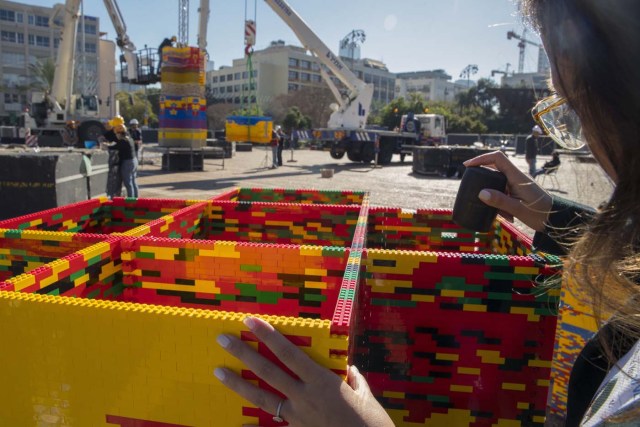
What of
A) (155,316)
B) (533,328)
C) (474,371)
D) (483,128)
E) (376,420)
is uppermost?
(483,128)

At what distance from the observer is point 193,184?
38.7 feet

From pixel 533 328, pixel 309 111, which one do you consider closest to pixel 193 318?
pixel 533 328

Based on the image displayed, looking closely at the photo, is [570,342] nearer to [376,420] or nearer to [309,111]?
[376,420]

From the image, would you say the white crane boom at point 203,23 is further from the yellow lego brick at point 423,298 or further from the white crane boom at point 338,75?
the yellow lego brick at point 423,298

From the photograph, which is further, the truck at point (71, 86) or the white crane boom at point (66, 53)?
the truck at point (71, 86)

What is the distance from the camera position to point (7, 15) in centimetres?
5772

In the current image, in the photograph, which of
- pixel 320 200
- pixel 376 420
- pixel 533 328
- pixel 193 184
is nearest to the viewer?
pixel 376 420

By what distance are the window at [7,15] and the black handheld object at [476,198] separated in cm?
7398

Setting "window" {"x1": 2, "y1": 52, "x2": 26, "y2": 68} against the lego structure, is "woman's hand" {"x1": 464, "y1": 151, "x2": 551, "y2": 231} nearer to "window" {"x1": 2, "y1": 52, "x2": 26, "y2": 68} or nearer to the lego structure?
the lego structure

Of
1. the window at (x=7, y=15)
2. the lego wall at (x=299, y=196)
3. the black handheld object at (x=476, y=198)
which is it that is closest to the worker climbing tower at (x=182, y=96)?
the lego wall at (x=299, y=196)

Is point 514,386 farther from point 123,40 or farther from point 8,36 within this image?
point 8,36

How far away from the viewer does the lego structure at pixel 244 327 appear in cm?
115

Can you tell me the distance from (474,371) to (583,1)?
157cm

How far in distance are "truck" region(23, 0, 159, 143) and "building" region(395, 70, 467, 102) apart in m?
87.5
